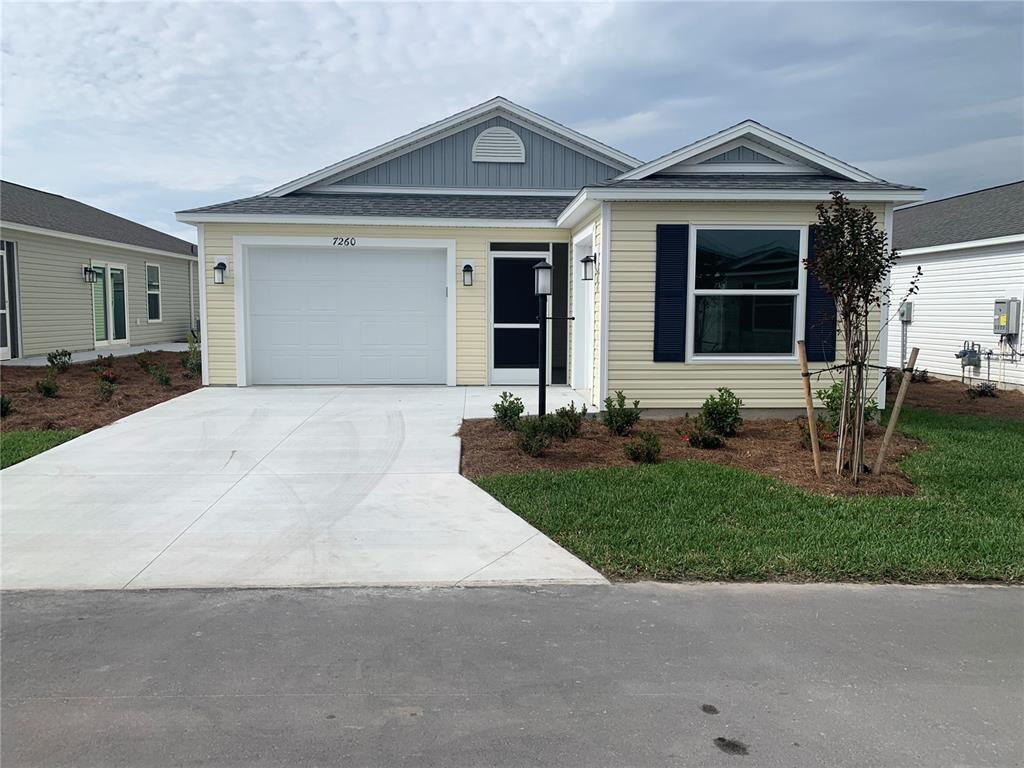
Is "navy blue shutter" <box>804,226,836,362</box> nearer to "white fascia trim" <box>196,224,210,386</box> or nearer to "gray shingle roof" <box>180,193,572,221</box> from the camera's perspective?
"gray shingle roof" <box>180,193,572,221</box>

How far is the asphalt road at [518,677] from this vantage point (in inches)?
123

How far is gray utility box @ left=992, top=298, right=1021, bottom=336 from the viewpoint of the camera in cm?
1429

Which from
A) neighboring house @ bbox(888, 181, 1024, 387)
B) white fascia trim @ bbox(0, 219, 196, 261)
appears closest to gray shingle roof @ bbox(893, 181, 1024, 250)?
neighboring house @ bbox(888, 181, 1024, 387)

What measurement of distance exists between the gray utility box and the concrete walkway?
18.4 metres

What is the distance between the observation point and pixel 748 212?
1008 centimetres

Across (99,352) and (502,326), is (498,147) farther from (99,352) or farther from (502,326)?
(99,352)

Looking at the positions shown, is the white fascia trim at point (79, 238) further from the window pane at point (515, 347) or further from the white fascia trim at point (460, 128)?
the window pane at point (515, 347)

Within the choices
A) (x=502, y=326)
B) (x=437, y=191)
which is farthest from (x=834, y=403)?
(x=437, y=191)

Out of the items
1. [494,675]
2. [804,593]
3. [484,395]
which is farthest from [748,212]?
[494,675]

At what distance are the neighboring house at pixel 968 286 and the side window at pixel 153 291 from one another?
1974 centimetres

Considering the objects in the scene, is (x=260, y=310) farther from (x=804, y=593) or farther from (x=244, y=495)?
(x=804, y=593)

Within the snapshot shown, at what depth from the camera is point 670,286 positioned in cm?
1005

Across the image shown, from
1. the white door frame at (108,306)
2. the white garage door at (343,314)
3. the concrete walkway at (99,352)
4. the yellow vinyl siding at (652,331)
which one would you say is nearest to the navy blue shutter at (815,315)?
the yellow vinyl siding at (652,331)

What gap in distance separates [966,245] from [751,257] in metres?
8.07
